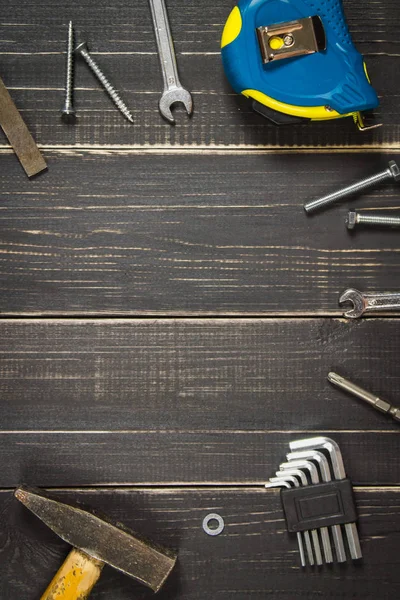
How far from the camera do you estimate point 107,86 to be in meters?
1.32

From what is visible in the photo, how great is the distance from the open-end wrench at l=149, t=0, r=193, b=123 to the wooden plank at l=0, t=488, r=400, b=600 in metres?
0.69

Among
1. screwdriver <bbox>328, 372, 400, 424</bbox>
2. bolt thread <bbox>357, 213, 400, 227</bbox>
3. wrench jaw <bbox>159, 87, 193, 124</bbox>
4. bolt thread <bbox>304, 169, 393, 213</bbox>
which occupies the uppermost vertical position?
wrench jaw <bbox>159, 87, 193, 124</bbox>

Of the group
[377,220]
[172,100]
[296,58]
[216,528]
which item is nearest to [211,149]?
[172,100]

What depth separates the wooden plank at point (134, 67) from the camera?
1331 mm

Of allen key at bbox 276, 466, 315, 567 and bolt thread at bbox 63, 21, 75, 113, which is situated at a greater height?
bolt thread at bbox 63, 21, 75, 113

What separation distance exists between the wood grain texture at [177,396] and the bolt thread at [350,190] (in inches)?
8.2

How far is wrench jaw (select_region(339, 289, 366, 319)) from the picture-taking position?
1338mm

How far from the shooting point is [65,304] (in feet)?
4.43

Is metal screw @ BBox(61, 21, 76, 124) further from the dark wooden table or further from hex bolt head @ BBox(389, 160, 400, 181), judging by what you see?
hex bolt head @ BBox(389, 160, 400, 181)

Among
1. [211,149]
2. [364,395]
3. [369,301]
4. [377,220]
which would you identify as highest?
[211,149]

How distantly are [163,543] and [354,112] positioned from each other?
2.72 feet

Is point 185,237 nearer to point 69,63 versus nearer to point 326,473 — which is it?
point 69,63

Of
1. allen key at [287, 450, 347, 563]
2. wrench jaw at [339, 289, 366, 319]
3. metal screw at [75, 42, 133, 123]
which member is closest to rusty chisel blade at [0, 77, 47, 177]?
metal screw at [75, 42, 133, 123]

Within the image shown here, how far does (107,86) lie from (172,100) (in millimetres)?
115
